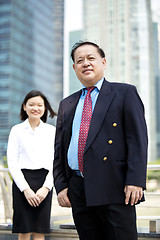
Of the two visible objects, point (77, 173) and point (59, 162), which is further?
point (59, 162)

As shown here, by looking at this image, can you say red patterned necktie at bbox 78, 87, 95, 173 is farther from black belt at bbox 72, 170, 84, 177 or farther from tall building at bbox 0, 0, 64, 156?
tall building at bbox 0, 0, 64, 156

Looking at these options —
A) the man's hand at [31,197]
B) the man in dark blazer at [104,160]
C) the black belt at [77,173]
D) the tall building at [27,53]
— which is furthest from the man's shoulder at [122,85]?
the tall building at [27,53]

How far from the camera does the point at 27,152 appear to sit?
273 centimetres

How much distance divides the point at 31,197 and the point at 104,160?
3.65 ft

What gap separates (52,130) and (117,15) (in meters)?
44.4

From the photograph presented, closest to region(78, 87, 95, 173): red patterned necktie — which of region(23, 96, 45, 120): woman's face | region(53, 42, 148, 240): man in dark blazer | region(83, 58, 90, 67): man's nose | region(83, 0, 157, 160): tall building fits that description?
region(53, 42, 148, 240): man in dark blazer

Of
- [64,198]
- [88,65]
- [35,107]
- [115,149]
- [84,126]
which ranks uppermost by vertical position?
Result: [88,65]

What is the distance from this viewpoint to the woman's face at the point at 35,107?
9.16 ft

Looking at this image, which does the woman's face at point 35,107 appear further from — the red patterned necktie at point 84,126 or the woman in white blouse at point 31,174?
the red patterned necktie at point 84,126

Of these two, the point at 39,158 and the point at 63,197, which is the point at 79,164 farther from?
the point at 39,158

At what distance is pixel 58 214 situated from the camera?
3.66 m

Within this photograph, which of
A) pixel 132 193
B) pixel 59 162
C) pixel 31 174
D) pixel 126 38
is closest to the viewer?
pixel 132 193

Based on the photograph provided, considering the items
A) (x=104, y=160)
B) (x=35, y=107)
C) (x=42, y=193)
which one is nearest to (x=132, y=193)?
(x=104, y=160)

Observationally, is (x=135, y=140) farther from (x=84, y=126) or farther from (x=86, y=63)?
(x=86, y=63)
